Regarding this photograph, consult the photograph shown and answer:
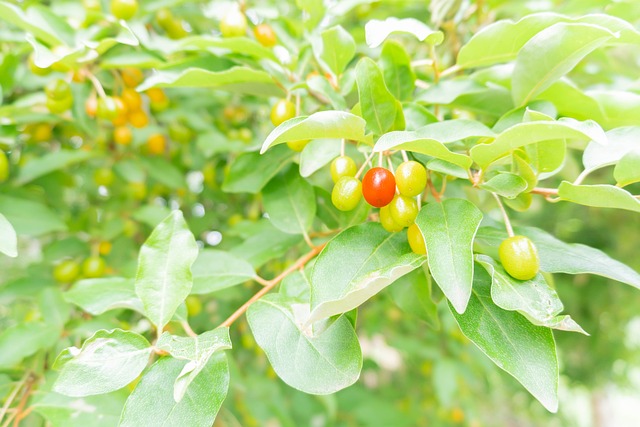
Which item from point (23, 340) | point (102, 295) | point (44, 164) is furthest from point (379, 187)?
point (44, 164)

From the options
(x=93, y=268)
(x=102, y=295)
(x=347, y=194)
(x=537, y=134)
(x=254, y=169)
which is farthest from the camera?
(x=93, y=268)

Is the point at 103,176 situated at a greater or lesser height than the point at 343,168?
lesser

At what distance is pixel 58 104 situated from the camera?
0.94 m

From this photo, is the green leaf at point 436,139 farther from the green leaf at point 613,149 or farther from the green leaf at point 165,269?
the green leaf at point 165,269

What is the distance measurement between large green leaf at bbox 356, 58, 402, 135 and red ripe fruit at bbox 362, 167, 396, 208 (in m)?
0.09

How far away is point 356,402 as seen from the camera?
5.78ft

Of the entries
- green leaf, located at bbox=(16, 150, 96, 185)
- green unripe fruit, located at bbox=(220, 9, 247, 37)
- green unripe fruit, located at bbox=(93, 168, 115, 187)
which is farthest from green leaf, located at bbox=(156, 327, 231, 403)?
green unripe fruit, located at bbox=(93, 168, 115, 187)

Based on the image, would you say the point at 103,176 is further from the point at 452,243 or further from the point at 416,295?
the point at 452,243

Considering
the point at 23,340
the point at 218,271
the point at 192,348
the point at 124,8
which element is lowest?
the point at 23,340

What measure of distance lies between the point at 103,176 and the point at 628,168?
1041 millimetres

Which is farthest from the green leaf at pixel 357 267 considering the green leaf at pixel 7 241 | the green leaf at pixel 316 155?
the green leaf at pixel 7 241

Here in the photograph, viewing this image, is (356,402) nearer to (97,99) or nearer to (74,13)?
(97,99)

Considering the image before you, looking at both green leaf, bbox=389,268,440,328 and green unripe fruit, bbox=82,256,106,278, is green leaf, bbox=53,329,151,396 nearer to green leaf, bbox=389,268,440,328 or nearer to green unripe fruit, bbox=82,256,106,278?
green leaf, bbox=389,268,440,328

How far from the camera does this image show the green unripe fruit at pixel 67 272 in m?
1.07
